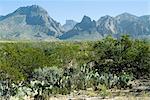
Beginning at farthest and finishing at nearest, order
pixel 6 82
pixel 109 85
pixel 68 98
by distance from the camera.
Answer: pixel 109 85 < pixel 6 82 < pixel 68 98

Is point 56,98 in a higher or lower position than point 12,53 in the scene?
lower

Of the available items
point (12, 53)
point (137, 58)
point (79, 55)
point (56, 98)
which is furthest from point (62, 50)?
point (56, 98)

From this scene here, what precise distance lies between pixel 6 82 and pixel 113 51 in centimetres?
2397

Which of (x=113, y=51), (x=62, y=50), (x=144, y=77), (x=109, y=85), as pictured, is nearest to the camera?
(x=109, y=85)

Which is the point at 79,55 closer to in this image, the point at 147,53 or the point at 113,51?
the point at 113,51

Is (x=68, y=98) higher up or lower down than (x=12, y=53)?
lower down

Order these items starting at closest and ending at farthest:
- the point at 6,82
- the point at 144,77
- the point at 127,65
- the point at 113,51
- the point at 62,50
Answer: the point at 6,82
the point at 144,77
the point at 127,65
the point at 113,51
the point at 62,50

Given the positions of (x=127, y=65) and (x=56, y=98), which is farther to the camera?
(x=127, y=65)

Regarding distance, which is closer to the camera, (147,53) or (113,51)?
(147,53)

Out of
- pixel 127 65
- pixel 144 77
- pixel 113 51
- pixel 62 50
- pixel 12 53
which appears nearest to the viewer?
pixel 12 53

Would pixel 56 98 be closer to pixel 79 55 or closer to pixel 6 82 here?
pixel 6 82

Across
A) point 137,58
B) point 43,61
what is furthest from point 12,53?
point 137,58

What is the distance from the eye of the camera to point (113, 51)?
180 ft

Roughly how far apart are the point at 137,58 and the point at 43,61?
12933mm
